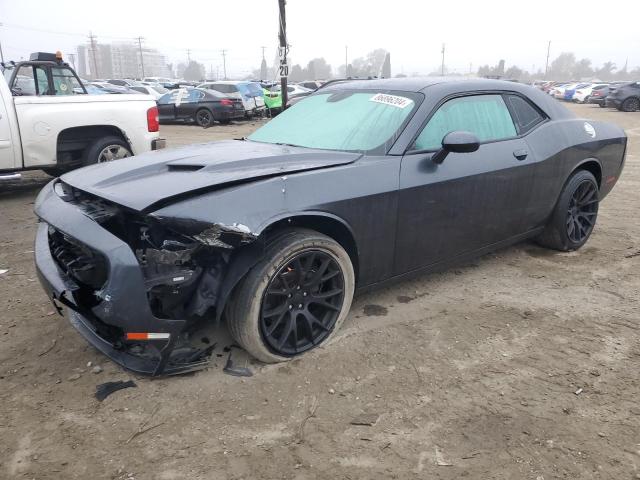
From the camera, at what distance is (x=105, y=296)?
243 cm

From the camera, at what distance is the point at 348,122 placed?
11.8 ft

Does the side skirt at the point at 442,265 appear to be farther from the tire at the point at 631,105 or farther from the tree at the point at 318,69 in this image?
the tree at the point at 318,69

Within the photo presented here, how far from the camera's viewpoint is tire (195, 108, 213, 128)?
17688 millimetres

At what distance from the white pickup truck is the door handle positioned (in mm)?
5045

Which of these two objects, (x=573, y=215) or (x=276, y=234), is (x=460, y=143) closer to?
(x=276, y=234)

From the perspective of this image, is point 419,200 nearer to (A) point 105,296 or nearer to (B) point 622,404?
(B) point 622,404

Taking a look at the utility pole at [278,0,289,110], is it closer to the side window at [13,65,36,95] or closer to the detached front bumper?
the side window at [13,65,36,95]

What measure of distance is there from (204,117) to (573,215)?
596 inches

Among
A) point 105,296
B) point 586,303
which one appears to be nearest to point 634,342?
point 586,303

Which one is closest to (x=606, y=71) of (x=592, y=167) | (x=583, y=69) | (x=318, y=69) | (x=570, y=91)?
(x=583, y=69)

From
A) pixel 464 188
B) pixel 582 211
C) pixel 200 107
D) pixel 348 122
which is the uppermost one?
pixel 348 122

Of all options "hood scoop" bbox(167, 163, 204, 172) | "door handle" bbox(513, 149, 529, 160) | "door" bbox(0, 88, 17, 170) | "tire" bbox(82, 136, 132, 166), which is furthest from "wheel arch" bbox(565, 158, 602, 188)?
"door" bbox(0, 88, 17, 170)

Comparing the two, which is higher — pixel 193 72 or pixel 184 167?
pixel 193 72

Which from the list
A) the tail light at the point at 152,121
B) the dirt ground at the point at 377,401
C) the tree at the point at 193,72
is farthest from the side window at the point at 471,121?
the tree at the point at 193,72
